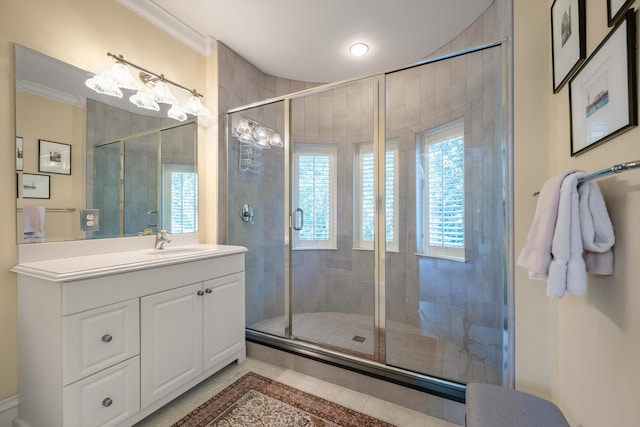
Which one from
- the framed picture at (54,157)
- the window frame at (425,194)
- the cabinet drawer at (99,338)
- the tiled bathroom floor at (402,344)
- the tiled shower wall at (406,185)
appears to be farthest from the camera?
the window frame at (425,194)

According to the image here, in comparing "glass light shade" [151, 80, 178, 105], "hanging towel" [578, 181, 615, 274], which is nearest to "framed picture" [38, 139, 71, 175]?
"glass light shade" [151, 80, 178, 105]

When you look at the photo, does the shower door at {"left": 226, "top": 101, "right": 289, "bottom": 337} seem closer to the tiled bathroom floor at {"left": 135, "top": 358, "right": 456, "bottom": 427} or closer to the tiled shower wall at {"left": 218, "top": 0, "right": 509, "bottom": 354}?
the tiled shower wall at {"left": 218, "top": 0, "right": 509, "bottom": 354}

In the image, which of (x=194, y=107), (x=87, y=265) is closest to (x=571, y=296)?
(x=87, y=265)

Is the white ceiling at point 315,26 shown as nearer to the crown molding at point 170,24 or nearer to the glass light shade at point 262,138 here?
the crown molding at point 170,24

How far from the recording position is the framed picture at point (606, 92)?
0.71m

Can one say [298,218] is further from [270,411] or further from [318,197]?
[270,411]

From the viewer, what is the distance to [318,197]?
290 cm

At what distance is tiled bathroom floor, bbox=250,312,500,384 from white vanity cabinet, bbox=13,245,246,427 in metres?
0.86

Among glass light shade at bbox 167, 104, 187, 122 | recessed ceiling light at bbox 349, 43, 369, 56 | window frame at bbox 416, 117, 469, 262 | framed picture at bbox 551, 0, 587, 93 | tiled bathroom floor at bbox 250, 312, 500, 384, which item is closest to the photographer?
framed picture at bbox 551, 0, 587, 93

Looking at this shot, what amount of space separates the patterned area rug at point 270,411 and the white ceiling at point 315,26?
105 inches

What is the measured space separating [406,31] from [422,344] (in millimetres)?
2547

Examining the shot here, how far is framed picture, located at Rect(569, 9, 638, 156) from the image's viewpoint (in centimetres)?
71

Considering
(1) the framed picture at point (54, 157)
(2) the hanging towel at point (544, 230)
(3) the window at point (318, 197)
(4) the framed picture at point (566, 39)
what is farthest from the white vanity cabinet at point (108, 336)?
(4) the framed picture at point (566, 39)

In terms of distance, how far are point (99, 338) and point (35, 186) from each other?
906 mm
